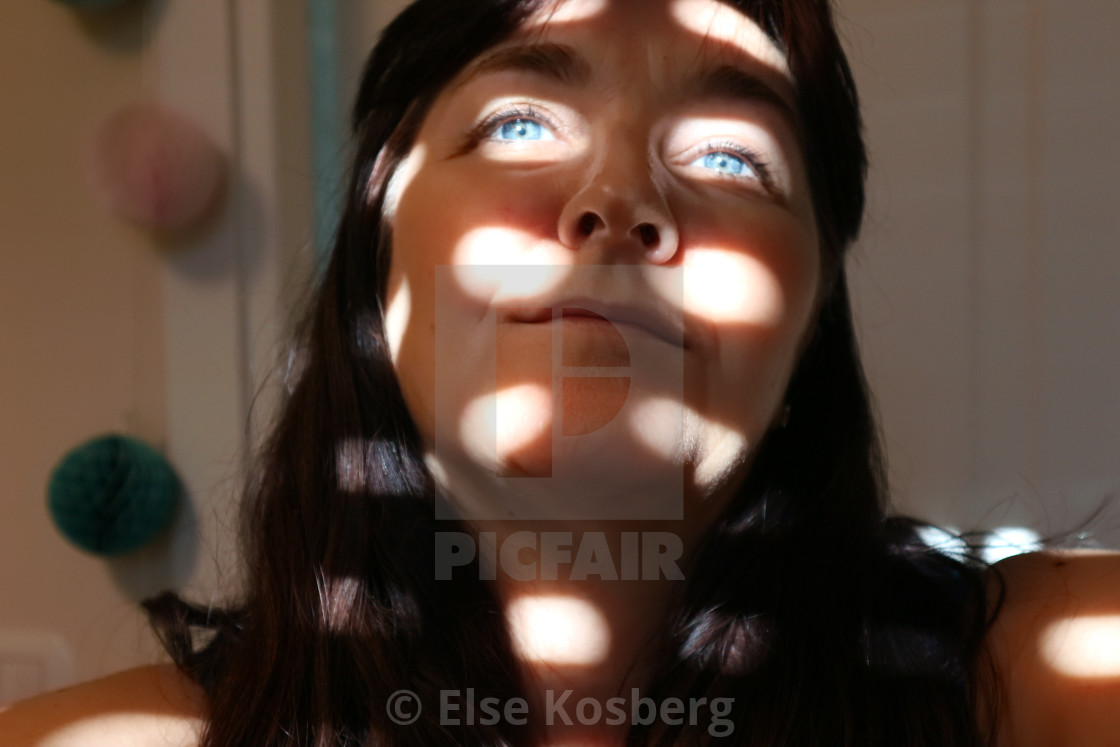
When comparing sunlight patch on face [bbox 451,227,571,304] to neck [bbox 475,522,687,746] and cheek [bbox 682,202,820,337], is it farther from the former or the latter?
neck [bbox 475,522,687,746]

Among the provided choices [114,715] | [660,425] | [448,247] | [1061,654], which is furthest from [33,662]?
[1061,654]

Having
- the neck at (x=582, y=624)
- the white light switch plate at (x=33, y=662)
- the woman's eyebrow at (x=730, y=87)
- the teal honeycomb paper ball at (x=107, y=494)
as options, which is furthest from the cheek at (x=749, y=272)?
the white light switch plate at (x=33, y=662)

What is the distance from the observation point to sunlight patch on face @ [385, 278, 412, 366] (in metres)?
0.98

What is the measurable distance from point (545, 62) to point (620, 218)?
211 millimetres

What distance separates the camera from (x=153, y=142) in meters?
1.56

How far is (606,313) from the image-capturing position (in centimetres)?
85

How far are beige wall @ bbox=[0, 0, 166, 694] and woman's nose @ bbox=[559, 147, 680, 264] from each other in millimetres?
1064

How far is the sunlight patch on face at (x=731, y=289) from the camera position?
2.91ft

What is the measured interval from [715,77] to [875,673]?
0.63 metres

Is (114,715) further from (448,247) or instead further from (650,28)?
(650,28)

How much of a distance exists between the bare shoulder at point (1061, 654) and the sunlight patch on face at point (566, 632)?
15.9 inches

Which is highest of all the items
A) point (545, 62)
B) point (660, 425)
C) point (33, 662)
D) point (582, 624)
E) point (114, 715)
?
point (545, 62)

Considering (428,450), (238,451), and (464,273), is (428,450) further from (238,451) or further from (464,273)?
(238,451)

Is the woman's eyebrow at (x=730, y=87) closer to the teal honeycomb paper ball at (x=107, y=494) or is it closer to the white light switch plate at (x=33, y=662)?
the teal honeycomb paper ball at (x=107, y=494)
